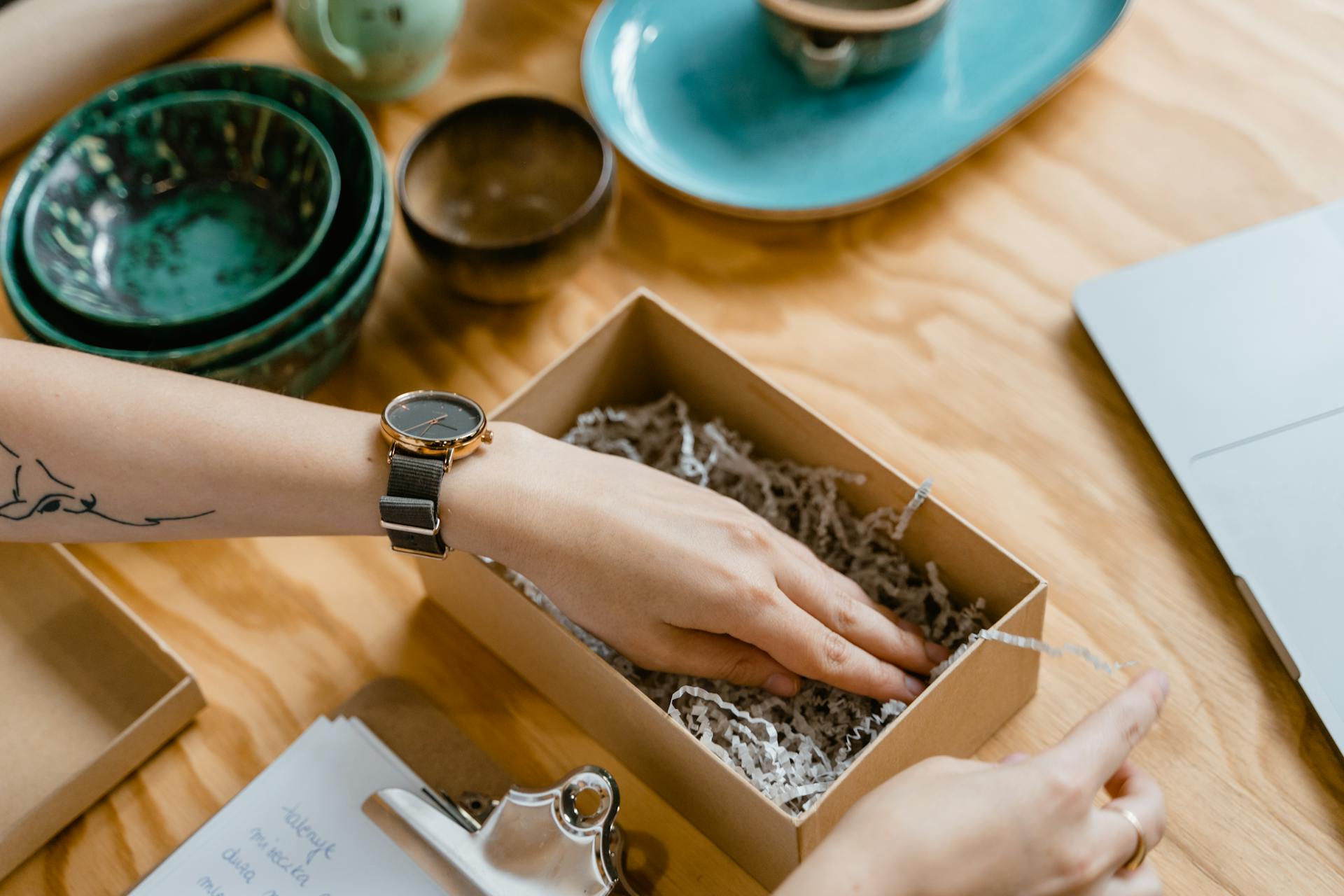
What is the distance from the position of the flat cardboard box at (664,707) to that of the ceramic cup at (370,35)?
1.24ft

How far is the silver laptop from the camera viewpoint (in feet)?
2.24

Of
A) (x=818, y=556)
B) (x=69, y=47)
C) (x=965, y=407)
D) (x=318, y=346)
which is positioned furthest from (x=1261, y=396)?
(x=69, y=47)

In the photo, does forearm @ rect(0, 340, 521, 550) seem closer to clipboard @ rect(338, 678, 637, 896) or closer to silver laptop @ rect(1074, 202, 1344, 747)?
clipboard @ rect(338, 678, 637, 896)

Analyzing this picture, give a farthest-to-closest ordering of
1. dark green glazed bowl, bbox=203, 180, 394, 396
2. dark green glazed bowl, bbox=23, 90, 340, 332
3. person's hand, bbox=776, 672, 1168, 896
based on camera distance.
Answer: dark green glazed bowl, bbox=23, 90, 340, 332, dark green glazed bowl, bbox=203, 180, 394, 396, person's hand, bbox=776, 672, 1168, 896

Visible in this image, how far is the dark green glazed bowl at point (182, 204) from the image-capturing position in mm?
889

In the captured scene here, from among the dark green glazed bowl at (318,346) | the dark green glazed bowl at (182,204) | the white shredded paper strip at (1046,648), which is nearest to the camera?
the white shredded paper strip at (1046,648)

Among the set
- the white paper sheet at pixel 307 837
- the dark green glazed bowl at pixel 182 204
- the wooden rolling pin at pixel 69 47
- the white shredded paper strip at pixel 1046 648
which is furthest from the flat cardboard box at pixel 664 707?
the wooden rolling pin at pixel 69 47

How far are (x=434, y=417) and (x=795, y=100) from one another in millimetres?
485

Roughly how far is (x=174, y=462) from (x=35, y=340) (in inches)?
7.8

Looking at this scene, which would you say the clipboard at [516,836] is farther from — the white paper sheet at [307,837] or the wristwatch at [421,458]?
the wristwatch at [421,458]

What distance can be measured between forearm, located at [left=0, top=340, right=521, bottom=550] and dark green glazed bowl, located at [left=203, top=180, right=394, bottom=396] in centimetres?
7

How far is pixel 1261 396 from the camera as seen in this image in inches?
30.1

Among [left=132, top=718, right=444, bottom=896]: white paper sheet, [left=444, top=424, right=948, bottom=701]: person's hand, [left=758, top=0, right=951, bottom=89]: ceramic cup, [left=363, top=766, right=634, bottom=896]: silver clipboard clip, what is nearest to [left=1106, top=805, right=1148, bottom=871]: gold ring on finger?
[left=444, top=424, right=948, bottom=701]: person's hand

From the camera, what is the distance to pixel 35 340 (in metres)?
0.79
